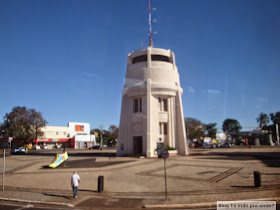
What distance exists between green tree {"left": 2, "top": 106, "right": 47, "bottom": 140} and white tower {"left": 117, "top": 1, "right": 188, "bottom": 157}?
41881mm

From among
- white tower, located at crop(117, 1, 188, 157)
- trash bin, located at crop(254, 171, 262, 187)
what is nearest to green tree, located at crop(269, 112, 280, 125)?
white tower, located at crop(117, 1, 188, 157)

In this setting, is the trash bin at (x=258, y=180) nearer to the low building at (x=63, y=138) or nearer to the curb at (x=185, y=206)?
the curb at (x=185, y=206)

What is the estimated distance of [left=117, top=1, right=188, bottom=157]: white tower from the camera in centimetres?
3544

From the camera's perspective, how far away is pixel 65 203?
10.8m

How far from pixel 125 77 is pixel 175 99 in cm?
998

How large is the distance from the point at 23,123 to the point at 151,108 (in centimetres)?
4978

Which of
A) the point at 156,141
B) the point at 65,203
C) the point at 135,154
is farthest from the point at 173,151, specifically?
the point at 65,203

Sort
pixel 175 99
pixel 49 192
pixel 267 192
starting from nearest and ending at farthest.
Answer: pixel 267 192
pixel 49 192
pixel 175 99

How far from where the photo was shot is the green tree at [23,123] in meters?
64.7

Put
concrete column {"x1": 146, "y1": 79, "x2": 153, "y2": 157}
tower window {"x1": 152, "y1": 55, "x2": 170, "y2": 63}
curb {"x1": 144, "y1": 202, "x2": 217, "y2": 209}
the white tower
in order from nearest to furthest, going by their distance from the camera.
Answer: curb {"x1": 144, "y1": 202, "x2": 217, "y2": 209} < concrete column {"x1": 146, "y1": 79, "x2": 153, "y2": 157} < the white tower < tower window {"x1": 152, "y1": 55, "x2": 170, "y2": 63}

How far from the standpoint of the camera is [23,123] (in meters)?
66.8

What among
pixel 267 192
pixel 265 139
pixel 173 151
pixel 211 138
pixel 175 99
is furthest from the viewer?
pixel 211 138

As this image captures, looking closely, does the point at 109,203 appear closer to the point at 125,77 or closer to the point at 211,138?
the point at 125,77

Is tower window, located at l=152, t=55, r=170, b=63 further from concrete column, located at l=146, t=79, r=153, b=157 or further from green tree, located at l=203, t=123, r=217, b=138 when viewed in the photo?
green tree, located at l=203, t=123, r=217, b=138
